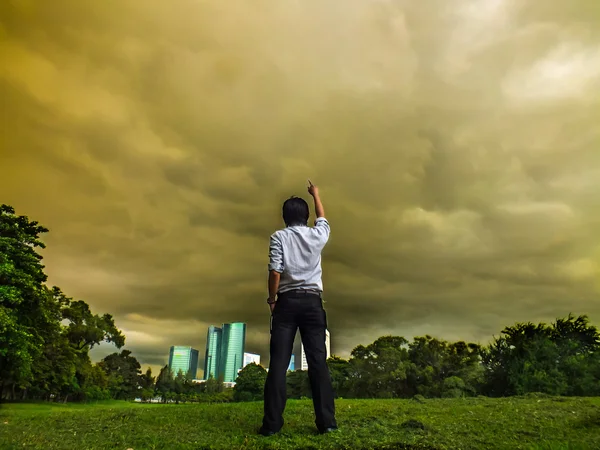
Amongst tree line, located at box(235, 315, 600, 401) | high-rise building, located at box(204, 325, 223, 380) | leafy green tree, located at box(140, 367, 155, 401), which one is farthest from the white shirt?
high-rise building, located at box(204, 325, 223, 380)

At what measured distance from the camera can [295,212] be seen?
5961mm

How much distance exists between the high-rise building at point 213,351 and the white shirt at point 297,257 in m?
182

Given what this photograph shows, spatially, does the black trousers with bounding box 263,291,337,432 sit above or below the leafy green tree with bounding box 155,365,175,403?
above

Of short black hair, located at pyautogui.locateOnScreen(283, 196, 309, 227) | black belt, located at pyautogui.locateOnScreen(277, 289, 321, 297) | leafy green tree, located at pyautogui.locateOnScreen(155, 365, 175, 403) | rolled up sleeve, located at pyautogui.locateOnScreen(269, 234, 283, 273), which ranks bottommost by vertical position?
leafy green tree, located at pyautogui.locateOnScreen(155, 365, 175, 403)

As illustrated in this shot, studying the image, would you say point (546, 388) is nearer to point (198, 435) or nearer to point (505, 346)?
point (505, 346)

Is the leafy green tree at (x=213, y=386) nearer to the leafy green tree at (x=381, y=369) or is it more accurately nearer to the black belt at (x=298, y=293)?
the leafy green tree at (x=381, y=369)

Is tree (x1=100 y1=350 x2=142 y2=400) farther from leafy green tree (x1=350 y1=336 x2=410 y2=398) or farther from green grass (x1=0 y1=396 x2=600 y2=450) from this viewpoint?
green grass (x1=0 y1=396 x2=600 y2=450)

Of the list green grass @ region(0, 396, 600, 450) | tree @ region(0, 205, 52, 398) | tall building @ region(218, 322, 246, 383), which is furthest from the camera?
tall building @ region(218, 322, 246, 383)

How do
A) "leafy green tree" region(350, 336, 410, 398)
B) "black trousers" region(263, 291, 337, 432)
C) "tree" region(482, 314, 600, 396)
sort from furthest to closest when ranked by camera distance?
1. "leafy green tree" region(350, 336, 410, 398)
2. "tree" region(482, 314, 600, 396)
3. "black trousers" region(263, 291, 337, 432)

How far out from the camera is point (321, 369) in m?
5.26

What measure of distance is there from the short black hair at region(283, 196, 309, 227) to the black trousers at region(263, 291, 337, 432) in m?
1.08

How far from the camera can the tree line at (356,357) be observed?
82.2ft

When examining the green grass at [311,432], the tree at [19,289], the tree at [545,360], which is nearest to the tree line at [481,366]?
the tree at [545,360]

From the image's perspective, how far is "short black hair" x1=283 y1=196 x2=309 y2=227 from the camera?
5941mm
